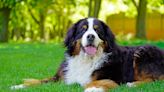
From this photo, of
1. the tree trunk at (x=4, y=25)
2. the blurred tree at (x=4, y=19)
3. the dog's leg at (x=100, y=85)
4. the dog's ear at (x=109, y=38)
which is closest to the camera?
the dog's leg at (x=100, y=85)

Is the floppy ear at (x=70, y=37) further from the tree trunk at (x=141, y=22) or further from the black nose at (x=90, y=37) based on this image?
the tree trunk at (x=141, y=22)

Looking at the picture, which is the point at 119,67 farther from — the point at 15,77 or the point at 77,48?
the point at 15,77

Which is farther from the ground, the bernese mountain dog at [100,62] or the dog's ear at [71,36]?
the dog's ear at [71,36]

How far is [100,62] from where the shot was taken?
8.59 meters

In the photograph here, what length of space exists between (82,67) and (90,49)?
20.4 inches

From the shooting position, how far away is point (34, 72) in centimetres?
1159

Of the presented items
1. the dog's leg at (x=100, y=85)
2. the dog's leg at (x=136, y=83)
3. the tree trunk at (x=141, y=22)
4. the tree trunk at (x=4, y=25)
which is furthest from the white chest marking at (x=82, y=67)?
the tree trunk at (x=4, y=25)

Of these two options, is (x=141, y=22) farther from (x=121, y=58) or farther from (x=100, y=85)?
(x=100, y=85)

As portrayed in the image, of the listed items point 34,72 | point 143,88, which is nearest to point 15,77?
point 34,72

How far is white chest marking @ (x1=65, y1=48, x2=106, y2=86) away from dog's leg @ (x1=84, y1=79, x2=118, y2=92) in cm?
40

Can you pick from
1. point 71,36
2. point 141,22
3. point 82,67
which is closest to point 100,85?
point 82,67

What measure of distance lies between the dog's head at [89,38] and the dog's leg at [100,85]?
0.58 meters

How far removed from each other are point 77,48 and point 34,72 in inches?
131

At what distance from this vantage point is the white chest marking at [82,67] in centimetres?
859
